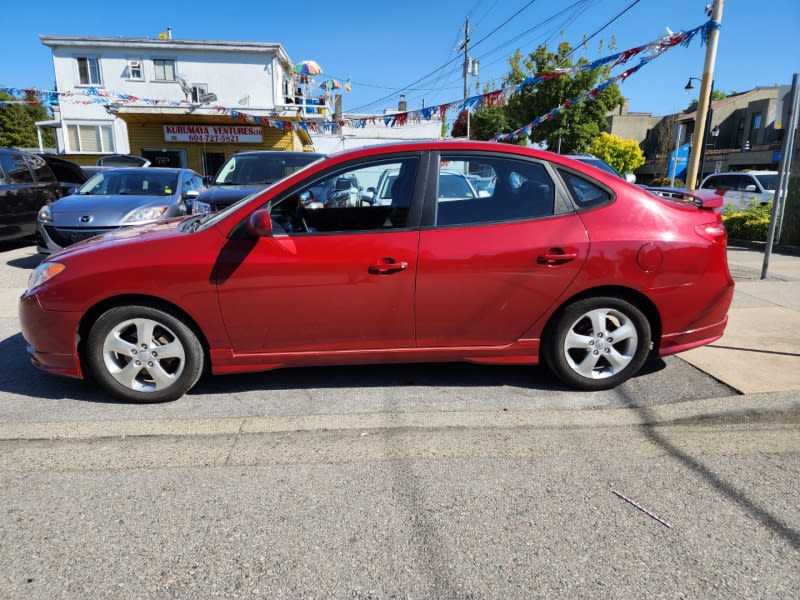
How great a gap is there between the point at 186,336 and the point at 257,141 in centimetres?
2464

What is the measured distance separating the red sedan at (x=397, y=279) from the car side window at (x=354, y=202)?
0.01 m

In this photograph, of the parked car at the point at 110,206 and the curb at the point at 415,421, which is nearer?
the curb at the point at 415,421

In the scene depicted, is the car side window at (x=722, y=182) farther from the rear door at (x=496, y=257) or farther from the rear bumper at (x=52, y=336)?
the rear bumper at (x=52, y=336)

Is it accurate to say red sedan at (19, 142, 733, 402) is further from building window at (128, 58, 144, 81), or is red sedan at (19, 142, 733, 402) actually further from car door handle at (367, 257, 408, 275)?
building window at (128, 58, 144, 81)

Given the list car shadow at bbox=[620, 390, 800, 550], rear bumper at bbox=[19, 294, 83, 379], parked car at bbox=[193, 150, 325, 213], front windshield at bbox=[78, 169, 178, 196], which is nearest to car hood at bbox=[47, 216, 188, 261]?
rear bumper at bbox=[19, 294, 83, 379]

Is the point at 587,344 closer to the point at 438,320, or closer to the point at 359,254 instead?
the point at 438,320

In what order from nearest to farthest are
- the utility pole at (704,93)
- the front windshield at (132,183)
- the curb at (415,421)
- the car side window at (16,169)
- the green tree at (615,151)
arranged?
the curb at (415,421), the front windshield at (132,183), the car side window at (16,169), the utility pole at (704,93), the green tree at (615,151)

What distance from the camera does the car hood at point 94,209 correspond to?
7402 mm

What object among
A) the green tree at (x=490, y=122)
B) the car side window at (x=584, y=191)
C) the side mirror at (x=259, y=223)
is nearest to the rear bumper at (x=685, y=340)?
the car side window at (x=584, y=191)

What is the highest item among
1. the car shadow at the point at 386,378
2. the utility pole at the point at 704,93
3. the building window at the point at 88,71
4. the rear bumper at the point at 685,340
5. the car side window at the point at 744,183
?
the building window at the point at 88,71

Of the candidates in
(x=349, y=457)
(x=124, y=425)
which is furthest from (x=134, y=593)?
(x=124, y=425)

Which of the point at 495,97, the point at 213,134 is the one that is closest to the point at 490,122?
the point at 213,134

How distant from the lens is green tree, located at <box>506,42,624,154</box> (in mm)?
29391

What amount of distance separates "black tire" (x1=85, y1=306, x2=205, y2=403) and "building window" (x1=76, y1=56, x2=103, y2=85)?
89.6ft
